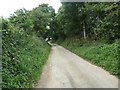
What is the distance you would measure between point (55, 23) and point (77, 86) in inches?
2175

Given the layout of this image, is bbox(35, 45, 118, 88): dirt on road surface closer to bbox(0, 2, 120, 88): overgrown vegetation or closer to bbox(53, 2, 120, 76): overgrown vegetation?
bbox(0, 2, 120, 88): overgrown vegetation

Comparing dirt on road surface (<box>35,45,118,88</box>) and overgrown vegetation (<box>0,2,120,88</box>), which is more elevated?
overgrown vegetation (<box>0,2,120,88</box>)

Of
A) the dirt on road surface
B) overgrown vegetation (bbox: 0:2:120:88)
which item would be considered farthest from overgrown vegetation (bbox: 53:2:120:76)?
the dirt on road surface

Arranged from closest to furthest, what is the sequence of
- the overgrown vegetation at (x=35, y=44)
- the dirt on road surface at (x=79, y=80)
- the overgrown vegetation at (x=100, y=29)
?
the dirt on road surface at (x=79, y=80) < the overgrown vegetation at (x=35, y=44) < the overgrown vegetation at (x=100, y=29)

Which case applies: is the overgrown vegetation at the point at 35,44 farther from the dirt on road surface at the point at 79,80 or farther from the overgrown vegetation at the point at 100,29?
the dirt on road surface at the point at 79,80

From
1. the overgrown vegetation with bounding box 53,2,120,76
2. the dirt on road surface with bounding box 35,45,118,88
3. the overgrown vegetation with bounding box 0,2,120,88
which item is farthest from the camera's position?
the overgrown vegetation with bounding box 53,2,120,76

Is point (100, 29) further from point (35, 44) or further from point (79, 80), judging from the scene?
point (79, 80)

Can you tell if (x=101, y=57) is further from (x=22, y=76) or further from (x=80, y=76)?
(x=22, y=76)

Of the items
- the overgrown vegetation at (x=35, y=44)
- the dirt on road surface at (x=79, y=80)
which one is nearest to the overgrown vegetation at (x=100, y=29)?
the overgrown vegetation at (x=35, y=44)

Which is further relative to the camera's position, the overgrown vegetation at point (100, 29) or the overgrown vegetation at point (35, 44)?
the overgrown vegetation at point (100, 29)

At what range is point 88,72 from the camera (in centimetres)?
1547

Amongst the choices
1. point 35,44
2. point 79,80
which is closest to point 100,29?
point 35,44

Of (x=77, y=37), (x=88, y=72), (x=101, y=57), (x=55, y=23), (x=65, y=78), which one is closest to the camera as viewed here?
(x=65, y=78)

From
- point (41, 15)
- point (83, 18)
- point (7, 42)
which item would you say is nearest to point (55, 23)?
point (41, 15)
